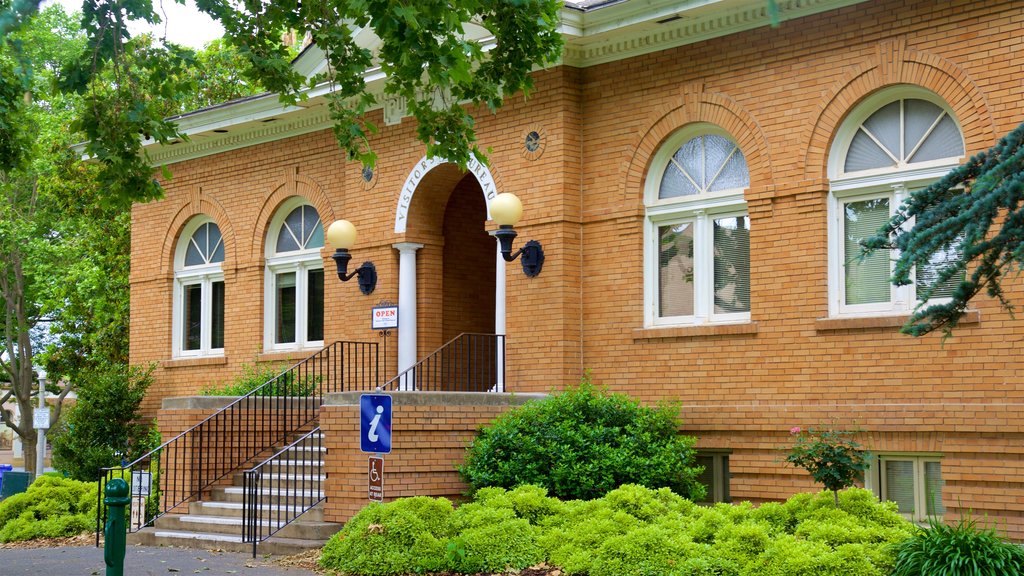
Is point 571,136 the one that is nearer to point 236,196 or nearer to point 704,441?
point 704,441

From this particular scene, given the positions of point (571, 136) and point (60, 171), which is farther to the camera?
point (60, 171)

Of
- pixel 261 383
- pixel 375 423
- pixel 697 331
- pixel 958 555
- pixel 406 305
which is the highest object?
pixel 406 305

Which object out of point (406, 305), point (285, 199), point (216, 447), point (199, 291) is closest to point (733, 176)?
point (406, 305)

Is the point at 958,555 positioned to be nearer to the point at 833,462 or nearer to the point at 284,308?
the point at 833,462

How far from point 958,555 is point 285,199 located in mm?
13360

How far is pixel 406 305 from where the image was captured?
1781cm

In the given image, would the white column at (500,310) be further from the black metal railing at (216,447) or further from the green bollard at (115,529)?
the green bollard at (115,529)

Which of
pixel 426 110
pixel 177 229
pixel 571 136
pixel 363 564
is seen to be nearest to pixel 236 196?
pixel 177 229

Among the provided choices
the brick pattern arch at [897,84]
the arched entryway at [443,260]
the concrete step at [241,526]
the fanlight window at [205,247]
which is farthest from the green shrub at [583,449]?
the fanlight window at [205,247]

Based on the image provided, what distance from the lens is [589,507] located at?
12172 mm

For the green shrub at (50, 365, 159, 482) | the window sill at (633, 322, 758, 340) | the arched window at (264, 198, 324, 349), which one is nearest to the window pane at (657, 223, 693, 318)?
the window sill at (633, 322, 758, 340)

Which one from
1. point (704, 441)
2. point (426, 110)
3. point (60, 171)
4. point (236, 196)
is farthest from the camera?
point (60, 171)

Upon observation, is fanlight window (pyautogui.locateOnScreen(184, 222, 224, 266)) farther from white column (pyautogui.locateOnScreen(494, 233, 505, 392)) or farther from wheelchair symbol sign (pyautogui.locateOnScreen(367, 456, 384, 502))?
wheelchair symbol sign (pyautogui.locateOnScreen(367, 456, 384, 502))

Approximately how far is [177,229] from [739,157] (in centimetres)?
1133
